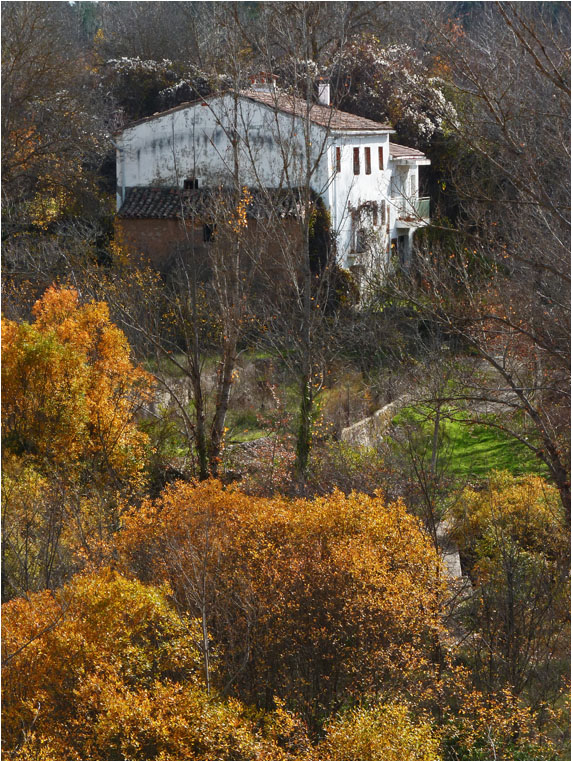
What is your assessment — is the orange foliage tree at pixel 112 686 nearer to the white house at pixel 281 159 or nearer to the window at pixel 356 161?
the white house at pixel 281 159

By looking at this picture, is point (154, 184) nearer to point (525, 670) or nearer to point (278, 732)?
point (525, 670)

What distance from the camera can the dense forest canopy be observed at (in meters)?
9.26

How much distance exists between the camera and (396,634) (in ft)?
33.1

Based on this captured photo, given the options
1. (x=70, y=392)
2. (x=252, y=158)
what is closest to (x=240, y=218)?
(x=70, y=392)

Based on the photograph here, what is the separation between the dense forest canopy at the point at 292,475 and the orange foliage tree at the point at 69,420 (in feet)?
0.19

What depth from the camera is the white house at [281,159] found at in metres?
25.9

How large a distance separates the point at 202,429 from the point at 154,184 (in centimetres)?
1391

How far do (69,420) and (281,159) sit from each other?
13.2 m

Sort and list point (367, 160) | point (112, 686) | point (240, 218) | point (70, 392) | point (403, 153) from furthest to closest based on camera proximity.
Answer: point (403, 153) < point (367, 160) < point (240, 218) < point (70, 392) < point (112, 686)

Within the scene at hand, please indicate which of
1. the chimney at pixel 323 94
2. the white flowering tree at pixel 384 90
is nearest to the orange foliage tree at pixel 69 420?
the chimney at pixel 323 94

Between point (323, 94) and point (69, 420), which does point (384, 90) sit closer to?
point (323, 94)

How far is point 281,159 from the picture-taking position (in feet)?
86.9

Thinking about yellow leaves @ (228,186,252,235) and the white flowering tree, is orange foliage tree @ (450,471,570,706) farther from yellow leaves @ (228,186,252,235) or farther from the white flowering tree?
the white flowering tree

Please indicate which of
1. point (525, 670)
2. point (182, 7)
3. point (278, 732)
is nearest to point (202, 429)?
point (525, 670)
